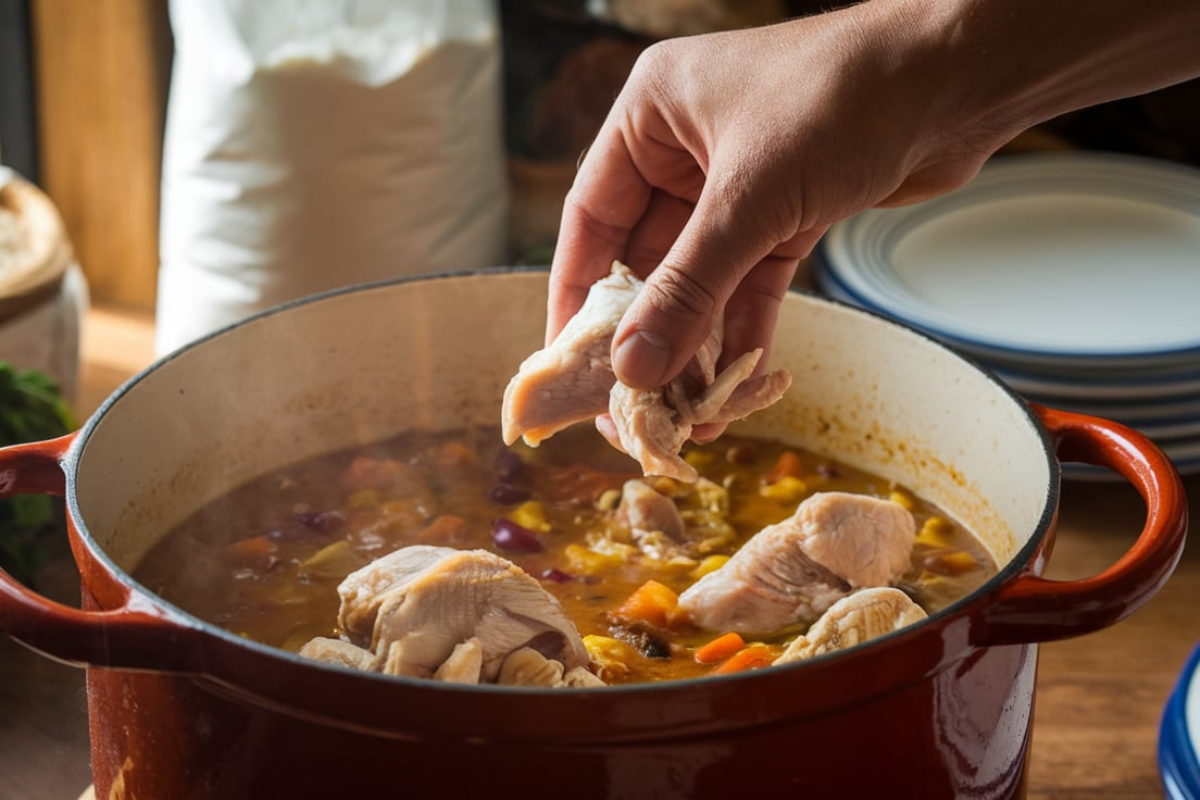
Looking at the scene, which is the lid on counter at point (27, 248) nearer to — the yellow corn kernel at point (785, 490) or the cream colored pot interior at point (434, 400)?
the cream colored pot interior at point (434, 400)

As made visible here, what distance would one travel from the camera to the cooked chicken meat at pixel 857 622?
1673mm

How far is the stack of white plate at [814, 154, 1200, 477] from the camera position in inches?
98.7

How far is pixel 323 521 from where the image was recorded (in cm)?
209

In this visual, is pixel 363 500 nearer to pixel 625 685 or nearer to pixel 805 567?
pixel 805 567

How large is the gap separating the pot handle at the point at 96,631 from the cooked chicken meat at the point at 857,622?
28.7 inches

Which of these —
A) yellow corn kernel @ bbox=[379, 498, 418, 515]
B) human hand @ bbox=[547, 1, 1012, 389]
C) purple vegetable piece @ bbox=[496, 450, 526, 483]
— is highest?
human hand @ bbox=[547, 1, 1012, 389]

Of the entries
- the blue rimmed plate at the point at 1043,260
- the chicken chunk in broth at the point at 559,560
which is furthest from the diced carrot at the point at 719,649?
the blue rimmed plate at the point at 1043,260

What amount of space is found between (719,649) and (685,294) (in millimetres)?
532

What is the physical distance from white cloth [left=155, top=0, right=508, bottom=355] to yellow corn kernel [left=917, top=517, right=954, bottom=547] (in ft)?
4.70

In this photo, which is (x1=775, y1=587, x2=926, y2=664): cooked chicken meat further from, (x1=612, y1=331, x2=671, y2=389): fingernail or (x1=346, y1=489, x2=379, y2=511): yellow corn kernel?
(x1=346, y1=489, x2=379, y2=511): yellow corn kernel

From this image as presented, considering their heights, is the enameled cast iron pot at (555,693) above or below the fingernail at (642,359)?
below

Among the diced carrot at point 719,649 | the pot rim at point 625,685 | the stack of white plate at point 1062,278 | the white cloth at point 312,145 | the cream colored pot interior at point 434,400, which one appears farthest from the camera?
the white cloth at point 312,145

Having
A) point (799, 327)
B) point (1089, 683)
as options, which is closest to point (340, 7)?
point (799, 327)

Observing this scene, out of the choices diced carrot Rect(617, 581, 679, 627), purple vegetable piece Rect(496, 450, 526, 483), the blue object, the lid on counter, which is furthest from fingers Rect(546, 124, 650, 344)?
the lid on counter
